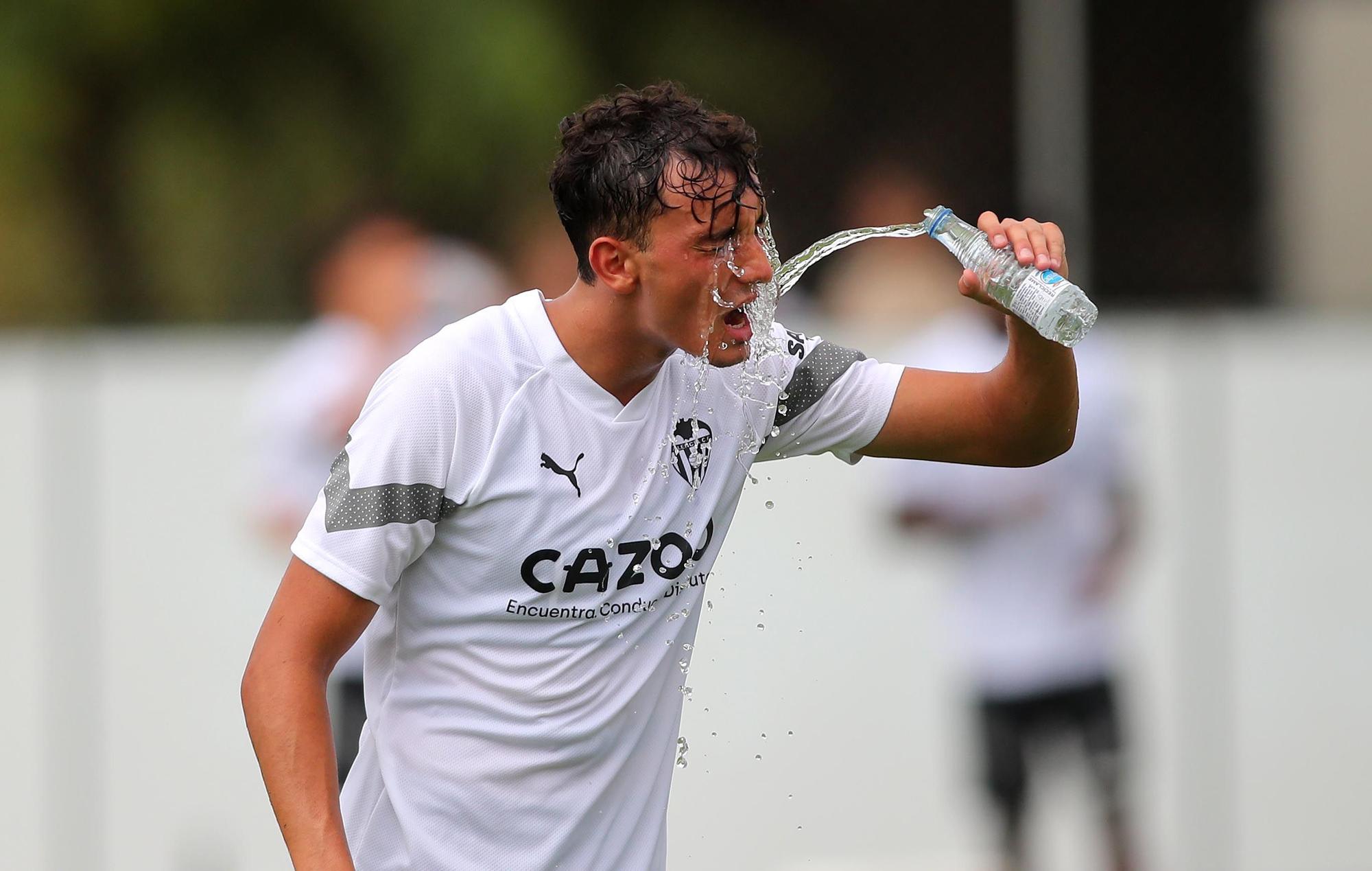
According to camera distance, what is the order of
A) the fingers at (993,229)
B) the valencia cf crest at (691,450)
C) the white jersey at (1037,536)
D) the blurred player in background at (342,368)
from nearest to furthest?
the fingers at (993,229) → the valencia cf crest at (691,450) → the blurred player in background at (342,368) → the white jersey at (1037,536)

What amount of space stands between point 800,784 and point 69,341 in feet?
11.5

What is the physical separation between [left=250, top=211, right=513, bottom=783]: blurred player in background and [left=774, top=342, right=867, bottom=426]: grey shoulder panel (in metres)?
3.16

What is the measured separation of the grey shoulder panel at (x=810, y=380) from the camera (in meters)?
3.35

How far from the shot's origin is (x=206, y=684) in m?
7.13

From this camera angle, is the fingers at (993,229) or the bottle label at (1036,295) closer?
the bottle label at (1036,295)

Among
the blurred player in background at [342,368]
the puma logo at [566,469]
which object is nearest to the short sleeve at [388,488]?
the puma logo at [566,469]

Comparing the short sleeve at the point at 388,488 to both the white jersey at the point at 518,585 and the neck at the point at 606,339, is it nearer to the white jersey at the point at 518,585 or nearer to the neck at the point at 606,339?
the white jersey at the point at 518,585

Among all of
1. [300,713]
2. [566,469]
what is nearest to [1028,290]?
[566,469]

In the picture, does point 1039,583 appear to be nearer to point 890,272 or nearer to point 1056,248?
point 890,272

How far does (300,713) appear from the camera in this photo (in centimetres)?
280

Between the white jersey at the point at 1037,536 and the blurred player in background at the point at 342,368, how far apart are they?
6.47ft

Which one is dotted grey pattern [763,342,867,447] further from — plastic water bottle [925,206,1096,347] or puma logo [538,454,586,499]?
puma logo [538,454,586,499]

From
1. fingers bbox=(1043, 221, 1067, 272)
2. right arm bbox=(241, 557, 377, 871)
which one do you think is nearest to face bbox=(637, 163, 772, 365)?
fingers bbox=(1043, 221, 1067, 272)

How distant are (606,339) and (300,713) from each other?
820mm
